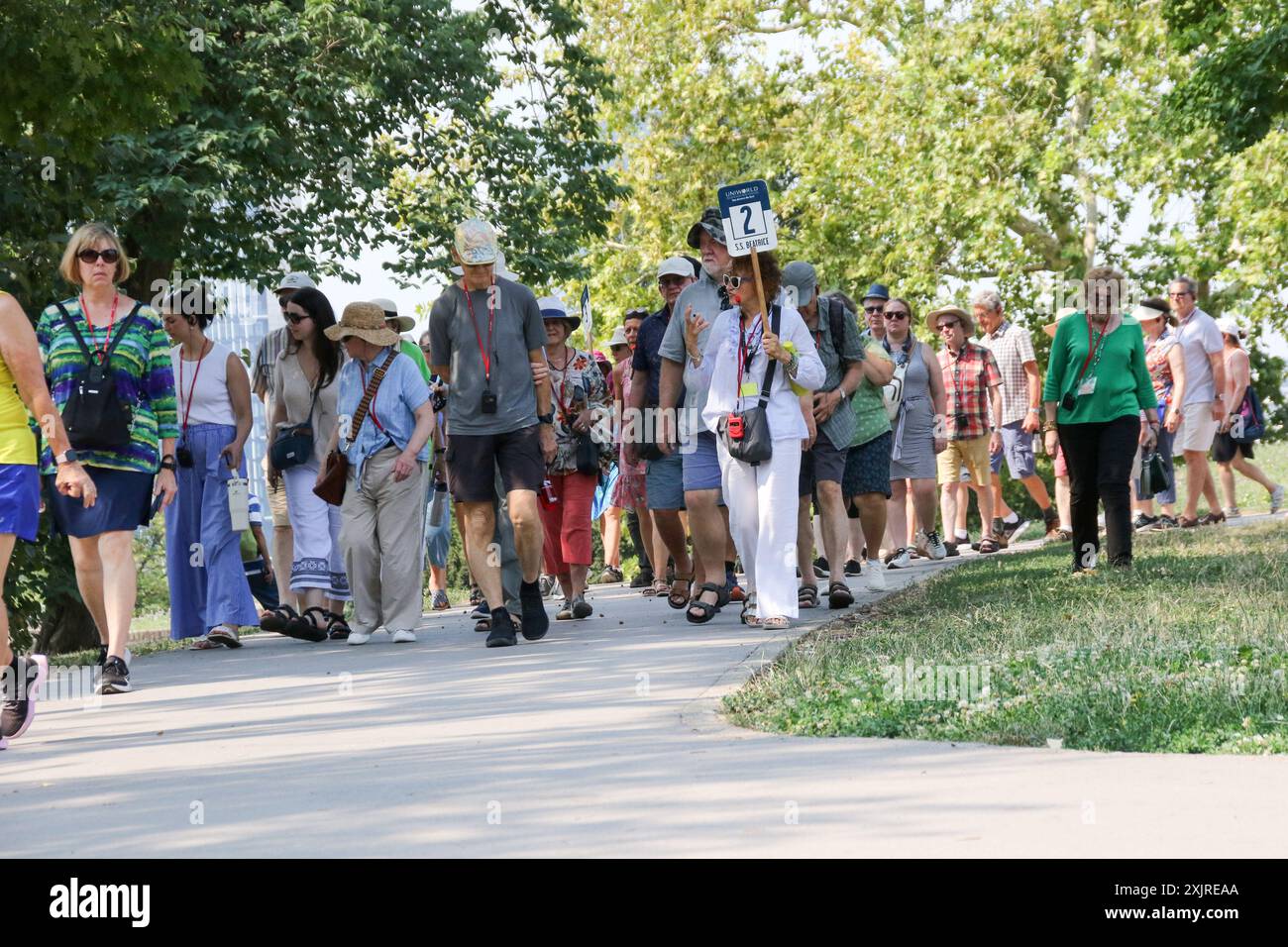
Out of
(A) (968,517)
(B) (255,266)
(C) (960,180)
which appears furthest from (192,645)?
(C) (960,180)

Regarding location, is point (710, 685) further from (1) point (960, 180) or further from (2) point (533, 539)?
(1) point (960, 180)

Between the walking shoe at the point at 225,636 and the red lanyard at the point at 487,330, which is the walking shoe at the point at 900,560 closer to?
the red lanyard at the point at 487,330

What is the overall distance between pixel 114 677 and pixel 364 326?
2.85 meters

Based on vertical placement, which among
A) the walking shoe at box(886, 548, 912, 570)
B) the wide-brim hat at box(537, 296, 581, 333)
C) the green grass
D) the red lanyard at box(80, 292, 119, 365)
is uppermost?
the wide-brim hat at box(537, 296, 581, 333)

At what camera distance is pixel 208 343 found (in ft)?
39.0

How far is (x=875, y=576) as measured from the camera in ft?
43.8

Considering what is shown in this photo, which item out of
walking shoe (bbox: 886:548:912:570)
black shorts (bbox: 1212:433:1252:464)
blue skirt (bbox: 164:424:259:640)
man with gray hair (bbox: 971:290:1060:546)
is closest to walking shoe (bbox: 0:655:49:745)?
blue skirt (bbox: 164:424:259:640)

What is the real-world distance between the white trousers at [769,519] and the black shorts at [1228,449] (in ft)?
33.4

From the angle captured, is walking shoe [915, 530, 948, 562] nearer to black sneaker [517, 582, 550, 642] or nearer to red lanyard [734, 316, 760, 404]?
black sneaker [517, 582, 550, 642]

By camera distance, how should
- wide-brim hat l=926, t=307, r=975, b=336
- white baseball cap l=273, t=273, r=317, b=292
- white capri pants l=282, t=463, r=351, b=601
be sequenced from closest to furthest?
1. white capri pants l=282, t=463, r=351, b=601
2. white baseball cap l=273, t=273, r=317, b=292
3. wide-brim hat l=926, t=307, r=975, b=336

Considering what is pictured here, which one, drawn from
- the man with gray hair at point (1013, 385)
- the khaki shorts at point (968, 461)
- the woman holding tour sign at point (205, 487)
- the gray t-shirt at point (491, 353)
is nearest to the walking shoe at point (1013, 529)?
the man with gray hair at point (1013, 385)

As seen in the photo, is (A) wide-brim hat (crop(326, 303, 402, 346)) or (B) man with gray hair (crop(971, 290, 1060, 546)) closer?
(A) wide-brim hat (crop(326, 303, 402, 346))

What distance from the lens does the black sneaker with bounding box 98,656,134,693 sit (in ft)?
30.5

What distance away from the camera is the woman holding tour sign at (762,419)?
407 inches
